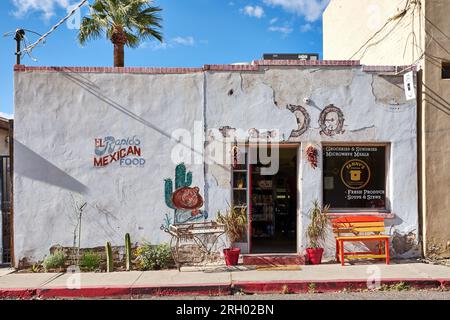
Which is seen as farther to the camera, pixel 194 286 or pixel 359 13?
pixel 359 13

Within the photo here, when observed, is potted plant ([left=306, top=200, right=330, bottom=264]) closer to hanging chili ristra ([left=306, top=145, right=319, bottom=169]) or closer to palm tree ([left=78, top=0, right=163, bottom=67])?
hanging chili ristra ([left=306, top=145, right=319, bottom=169])

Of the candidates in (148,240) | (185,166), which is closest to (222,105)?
(185,166)

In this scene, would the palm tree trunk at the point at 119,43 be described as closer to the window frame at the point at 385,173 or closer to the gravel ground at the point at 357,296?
the window frame at the point at 385,173

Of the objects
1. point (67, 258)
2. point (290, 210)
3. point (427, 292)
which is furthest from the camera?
point (290, 210)

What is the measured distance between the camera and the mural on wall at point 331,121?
30.0 ft

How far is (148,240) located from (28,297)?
246 centimetres

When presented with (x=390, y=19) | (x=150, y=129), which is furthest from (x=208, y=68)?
(x=390, y=19)

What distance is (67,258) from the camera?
882 centimetres

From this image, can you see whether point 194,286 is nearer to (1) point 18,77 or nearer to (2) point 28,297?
(2) point 28,297

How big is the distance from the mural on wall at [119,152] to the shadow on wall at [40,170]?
608 millimetres

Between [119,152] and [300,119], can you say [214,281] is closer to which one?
[119,152]

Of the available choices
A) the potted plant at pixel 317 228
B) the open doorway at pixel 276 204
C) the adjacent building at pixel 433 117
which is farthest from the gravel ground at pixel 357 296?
the open doorway at pixel 276 204

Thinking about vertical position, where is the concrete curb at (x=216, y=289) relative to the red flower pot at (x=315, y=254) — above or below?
below

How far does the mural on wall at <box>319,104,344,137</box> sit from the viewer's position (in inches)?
360
